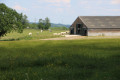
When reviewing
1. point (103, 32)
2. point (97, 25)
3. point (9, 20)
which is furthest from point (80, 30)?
point (9, 20)

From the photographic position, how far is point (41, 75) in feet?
26.9

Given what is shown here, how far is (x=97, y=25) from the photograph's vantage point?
60562 millimetres

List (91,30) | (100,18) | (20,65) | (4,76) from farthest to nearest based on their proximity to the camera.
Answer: (100,18)
(91,30)
(20,65)
(4,76)

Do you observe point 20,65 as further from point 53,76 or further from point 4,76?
point 53,76

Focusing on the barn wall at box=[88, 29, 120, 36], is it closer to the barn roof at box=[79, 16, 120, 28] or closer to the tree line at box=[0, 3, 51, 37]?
the barn roof at box=[79, 16, 120, 28]

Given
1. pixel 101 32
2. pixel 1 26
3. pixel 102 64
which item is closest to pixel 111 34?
pixel 101 32

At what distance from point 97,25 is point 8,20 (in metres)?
31.0

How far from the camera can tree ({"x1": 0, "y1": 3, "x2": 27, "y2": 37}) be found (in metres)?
45.7

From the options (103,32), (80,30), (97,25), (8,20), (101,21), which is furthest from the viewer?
(80,30)

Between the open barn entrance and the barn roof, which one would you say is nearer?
the barn roof

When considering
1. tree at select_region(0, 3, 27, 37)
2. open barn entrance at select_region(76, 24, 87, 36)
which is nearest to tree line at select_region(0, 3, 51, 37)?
tree at select_region(0, 3, 27, 37)

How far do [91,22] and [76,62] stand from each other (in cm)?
5229

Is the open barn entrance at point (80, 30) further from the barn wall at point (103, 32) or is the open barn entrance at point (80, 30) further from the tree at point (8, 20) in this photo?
the tree at point (8, 20)

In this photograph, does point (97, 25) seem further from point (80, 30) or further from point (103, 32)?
point (80, 30)
